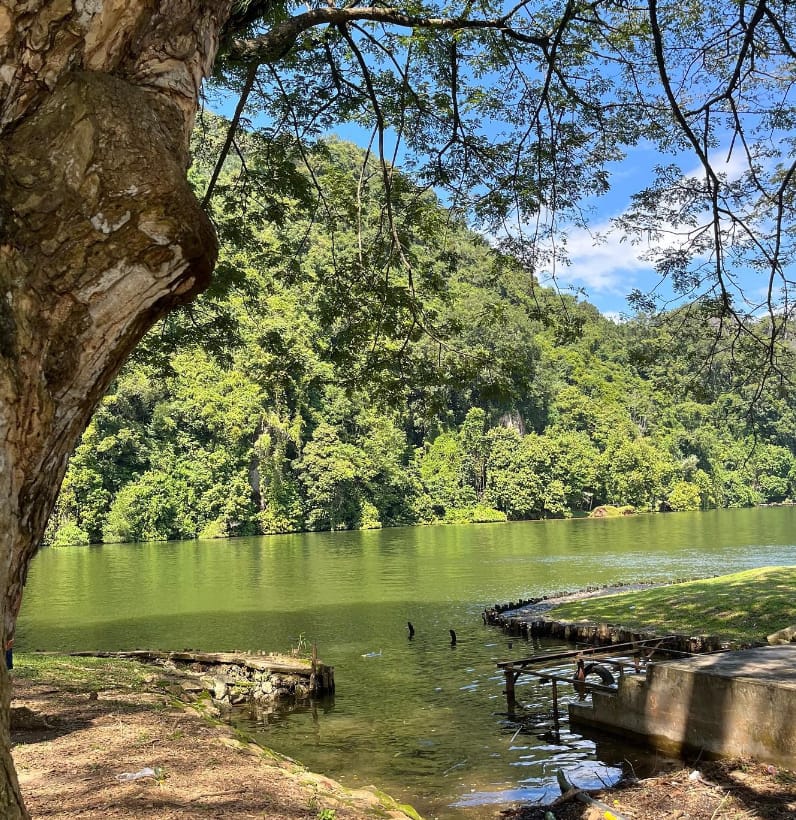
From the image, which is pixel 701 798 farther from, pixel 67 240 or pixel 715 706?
pixel 67 240

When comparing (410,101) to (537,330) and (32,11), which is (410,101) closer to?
(32,11)

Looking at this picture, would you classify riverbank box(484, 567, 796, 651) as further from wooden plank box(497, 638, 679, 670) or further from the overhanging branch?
the overhanging branch

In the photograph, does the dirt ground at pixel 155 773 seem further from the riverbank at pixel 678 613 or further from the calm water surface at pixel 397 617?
the riverbank at pixel 678 613

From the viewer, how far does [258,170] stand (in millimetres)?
9680

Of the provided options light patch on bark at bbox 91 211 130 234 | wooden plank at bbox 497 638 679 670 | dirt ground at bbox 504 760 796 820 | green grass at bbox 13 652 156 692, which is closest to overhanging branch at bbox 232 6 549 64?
light patch on bark at bbox 91 211 130 234

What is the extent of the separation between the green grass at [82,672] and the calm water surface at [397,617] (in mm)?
2194

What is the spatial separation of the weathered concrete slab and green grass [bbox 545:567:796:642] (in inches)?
198

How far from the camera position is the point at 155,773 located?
5.14m

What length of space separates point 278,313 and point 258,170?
58817 mm

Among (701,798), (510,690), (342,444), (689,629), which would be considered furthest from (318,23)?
(342,444)

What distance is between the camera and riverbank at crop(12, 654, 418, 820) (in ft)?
14.8

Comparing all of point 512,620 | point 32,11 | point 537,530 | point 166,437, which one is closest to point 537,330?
point 537,530

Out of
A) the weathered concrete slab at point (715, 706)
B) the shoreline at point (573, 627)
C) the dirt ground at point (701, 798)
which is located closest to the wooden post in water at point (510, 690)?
the weathered concrete slab at point (715, 706)

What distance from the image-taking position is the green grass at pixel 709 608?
1454 cm
